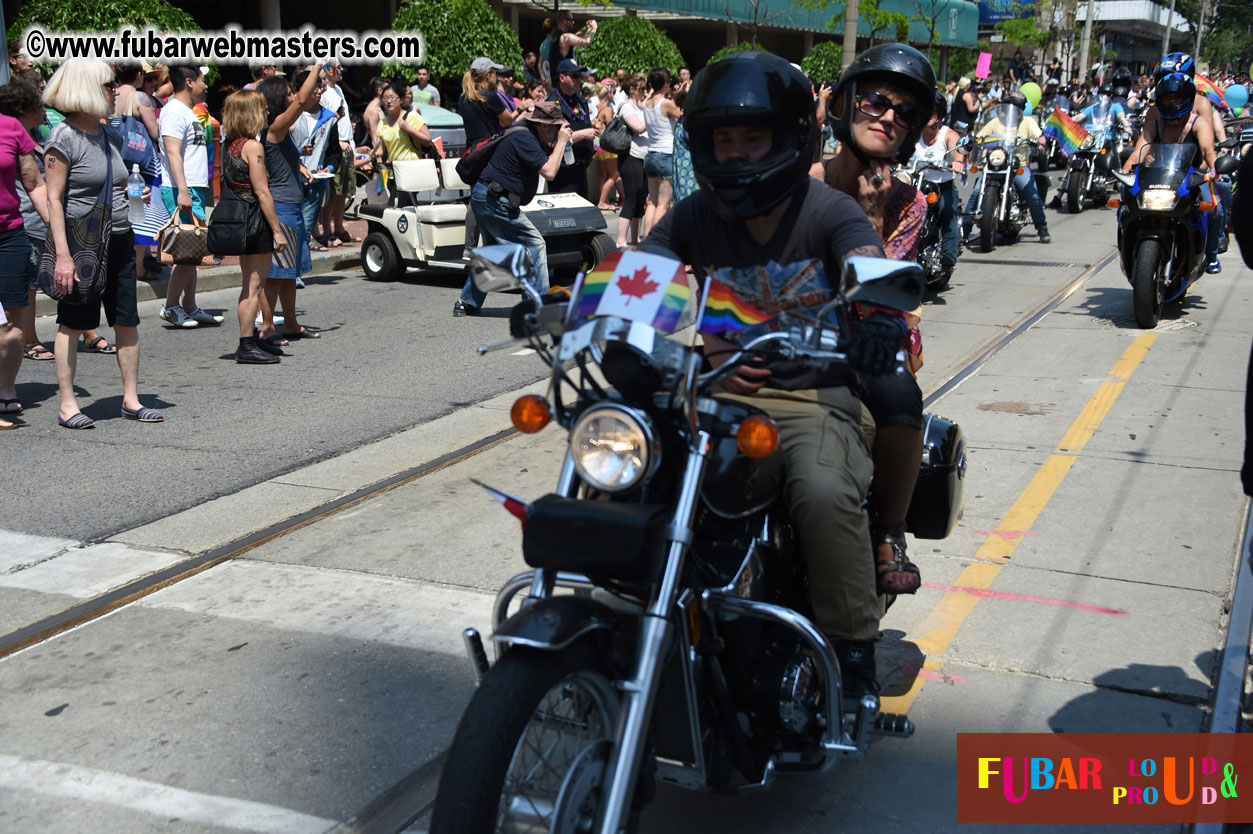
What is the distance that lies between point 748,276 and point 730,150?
0.31 metres

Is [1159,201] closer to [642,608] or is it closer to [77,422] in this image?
[77,422]

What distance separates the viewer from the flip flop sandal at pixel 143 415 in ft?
23.2

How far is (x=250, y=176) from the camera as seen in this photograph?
8.05 m

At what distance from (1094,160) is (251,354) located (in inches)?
531

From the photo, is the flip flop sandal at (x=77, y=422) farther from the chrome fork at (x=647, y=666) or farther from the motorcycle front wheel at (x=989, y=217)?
the motorcycle front wheel at (x=989, y=217)

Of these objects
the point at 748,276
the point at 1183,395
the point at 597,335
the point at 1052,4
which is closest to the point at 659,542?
the point at 597,335

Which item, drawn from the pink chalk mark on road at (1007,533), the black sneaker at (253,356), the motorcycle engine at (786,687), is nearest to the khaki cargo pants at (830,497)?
the motorcycle engine at (786,687)

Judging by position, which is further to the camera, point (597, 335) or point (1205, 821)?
point (1205, 821)

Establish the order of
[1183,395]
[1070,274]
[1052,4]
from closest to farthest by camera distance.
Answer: [1183,395] < [1070,274] < [1052,4]

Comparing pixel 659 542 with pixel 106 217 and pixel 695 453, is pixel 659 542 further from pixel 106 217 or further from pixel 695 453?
Result: pixel 106 217

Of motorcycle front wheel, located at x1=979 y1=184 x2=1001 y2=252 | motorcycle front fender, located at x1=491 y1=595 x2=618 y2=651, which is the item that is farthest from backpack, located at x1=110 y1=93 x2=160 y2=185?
motorcycle front wheel, located at x1=979 y1=184 x2=1001 y2=252

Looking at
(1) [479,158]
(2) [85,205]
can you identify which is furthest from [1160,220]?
(2) [85,205]

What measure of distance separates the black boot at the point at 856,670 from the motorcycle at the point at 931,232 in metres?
7.55

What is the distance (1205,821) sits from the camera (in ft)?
10.3
